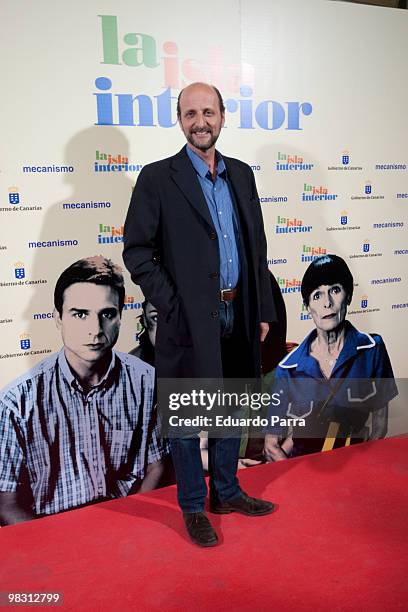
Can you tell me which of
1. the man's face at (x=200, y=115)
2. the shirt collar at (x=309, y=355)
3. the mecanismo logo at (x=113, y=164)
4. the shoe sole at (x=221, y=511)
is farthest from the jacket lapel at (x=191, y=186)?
the shoe sole at (x=221, y=511)

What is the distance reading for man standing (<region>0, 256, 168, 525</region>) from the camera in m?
2.67

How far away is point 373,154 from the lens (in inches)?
125

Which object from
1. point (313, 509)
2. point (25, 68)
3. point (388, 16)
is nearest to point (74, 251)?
point (25, 68)

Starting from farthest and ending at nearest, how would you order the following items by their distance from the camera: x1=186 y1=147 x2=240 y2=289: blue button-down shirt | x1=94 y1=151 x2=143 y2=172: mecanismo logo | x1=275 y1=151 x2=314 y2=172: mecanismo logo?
1. x1=275 y1=151 x2=314 y2=172: mecanismo logo
2. x1=94 y1=151 x2=143 y2=172: mecanismo logo
3. x1=186 y1=147 x2=240 y2=289: blue button-down shirt

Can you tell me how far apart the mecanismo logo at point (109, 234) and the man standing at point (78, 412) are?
0.28 ft

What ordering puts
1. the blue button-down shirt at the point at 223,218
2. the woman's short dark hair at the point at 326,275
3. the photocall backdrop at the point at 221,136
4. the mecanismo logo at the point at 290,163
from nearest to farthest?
1. the blue button-down shirt at the point at 223,218
2. the photocall backdrop at the point at 221,136
3. the mecanismo logo at the point at 290,163
4. the woman's short dark hair at the point at 326,275

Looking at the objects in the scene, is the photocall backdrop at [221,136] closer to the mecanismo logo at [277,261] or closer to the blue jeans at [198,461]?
the mecanismo logo at [277,261]

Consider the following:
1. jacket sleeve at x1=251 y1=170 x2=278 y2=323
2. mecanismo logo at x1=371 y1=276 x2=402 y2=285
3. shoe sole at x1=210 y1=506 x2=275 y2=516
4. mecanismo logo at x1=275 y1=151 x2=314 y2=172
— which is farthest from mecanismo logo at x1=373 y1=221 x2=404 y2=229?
shoe sole at x1=210 y1=506 x2=275 y2=516

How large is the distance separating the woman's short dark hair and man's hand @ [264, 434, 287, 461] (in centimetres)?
73

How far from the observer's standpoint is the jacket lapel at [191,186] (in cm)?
233

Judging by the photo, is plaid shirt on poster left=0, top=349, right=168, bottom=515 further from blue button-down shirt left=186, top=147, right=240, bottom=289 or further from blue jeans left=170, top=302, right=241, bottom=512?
blue button-down shirt left=186, top=147, right=240, bottom=289

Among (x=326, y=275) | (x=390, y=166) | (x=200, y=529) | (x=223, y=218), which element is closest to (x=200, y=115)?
(x=223, y=218)

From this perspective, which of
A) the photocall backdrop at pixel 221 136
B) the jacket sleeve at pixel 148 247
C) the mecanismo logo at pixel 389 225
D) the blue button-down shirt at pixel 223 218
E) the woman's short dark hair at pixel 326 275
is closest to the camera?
the jacket sleeve at pixel 148 247

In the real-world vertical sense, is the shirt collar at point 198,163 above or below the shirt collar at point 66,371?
above
